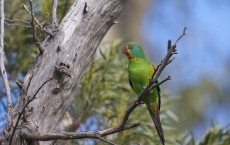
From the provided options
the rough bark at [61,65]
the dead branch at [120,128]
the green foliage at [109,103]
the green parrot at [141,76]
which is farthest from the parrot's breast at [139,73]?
the dead branch at [120,128]

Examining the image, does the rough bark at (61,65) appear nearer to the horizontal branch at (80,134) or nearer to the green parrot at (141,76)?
the horizontal branch at (80,134)

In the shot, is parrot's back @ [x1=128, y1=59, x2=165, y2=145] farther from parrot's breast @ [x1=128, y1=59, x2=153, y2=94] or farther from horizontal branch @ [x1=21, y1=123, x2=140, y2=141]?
horizontal branch @ [x1=21, y1=123, x2=140, y2=141]

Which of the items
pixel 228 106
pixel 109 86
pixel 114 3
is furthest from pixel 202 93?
pixel 114 3

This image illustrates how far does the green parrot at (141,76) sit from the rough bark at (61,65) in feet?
2.46

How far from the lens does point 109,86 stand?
11.9 feet

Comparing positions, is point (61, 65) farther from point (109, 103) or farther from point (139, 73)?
point (109, 103)

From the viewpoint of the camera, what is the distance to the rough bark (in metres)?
2.17

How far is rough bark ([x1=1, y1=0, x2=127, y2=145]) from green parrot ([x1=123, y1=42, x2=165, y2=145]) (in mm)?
750

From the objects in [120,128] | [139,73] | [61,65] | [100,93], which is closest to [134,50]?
[139,73]

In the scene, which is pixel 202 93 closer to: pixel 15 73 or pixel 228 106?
pixel 228 106

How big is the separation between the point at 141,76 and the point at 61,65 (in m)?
0.93

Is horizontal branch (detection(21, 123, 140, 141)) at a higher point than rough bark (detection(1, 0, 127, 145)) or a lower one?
lower

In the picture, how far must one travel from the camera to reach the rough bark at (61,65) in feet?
7.11

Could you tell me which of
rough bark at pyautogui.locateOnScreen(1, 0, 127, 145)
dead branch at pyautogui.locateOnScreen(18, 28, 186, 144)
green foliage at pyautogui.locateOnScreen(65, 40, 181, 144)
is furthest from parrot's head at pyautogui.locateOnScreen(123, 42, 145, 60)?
dead branch at pyautogui.locateOnScreen(18, 28, 186, 144)
